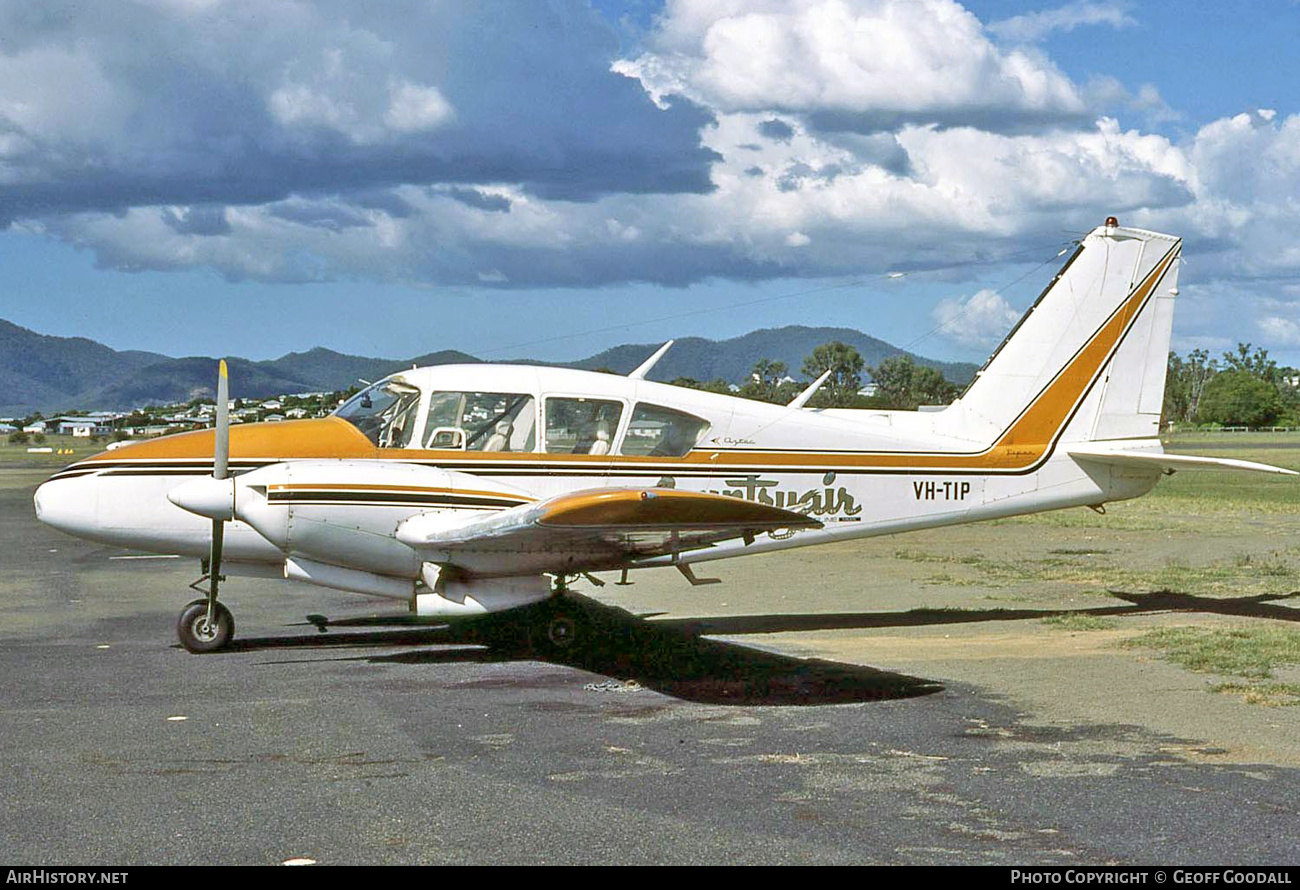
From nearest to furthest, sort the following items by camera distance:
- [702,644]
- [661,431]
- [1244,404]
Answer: [702,644] → [661,431] → [1244,404]

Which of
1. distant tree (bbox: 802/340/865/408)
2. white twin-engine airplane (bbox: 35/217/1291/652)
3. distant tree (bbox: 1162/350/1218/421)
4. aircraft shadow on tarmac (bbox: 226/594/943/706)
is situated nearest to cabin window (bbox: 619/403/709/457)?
white twin-engine airplane (bbox: 35/217/1291/652)

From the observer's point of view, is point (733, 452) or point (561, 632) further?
point (733, 452)

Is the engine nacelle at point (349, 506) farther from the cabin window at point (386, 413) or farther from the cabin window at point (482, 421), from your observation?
the cabin window at point (482, 421)

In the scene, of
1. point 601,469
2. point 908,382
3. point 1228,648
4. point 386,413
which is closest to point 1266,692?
point 1228,648

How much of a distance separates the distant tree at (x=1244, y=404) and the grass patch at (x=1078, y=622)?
15959cm

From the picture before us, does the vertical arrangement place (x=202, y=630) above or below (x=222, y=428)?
below

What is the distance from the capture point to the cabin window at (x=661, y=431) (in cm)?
1202

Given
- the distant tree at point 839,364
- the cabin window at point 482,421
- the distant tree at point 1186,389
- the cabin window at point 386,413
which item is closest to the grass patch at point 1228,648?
the cabin window at point 482,421

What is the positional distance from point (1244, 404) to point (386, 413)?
539 feet

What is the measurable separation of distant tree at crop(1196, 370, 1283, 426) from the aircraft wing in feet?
537

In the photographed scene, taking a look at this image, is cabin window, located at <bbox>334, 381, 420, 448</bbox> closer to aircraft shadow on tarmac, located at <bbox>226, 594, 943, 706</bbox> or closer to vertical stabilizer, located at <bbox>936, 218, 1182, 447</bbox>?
aircraft shadow on tarmac, located at <bbox>226, 594, 943, 706</bbox>

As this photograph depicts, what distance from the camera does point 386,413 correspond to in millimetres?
11633

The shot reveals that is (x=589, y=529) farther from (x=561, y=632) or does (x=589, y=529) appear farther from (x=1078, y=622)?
(x=1078, y=622)
